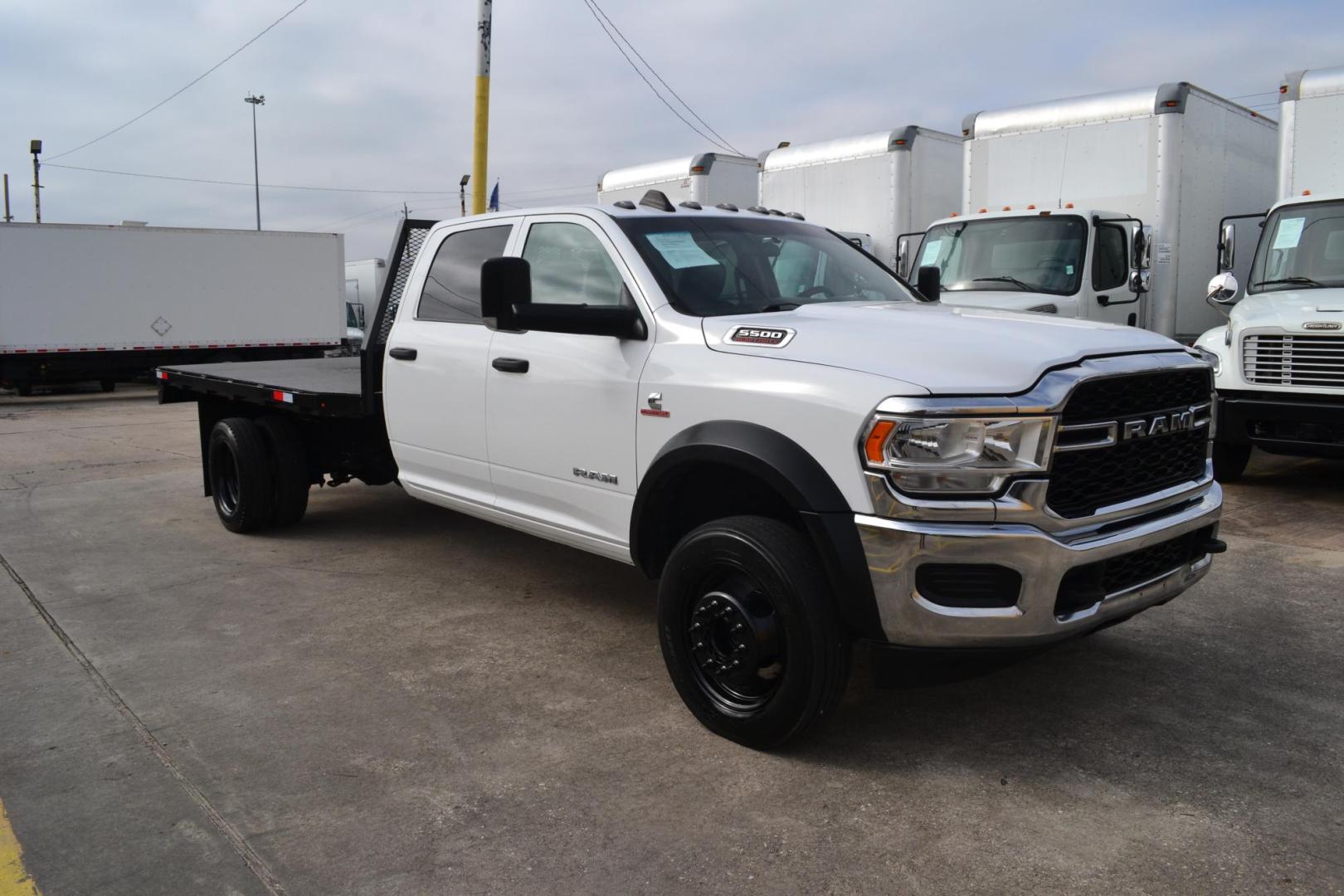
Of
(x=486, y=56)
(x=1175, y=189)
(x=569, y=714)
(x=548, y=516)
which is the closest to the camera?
(x=569, y=714)

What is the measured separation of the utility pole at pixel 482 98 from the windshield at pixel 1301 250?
8933mm

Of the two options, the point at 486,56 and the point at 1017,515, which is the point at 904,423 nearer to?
the point at 1017,515

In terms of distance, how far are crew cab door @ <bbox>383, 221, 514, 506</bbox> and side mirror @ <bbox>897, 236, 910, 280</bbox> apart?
236 inches

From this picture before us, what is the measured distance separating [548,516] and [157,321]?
→ 18035 millimetres

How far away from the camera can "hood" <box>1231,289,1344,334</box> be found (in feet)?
24.2

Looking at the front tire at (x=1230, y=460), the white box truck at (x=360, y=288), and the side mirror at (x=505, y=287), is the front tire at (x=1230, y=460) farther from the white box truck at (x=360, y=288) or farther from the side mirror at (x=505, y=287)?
the white box truck at (x=360, y=288)

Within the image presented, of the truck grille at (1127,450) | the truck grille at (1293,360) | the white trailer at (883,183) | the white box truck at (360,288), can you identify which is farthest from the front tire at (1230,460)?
the white box truck at (360,288)

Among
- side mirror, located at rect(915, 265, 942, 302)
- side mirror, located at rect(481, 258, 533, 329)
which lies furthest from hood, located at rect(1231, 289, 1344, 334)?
side mirror, located at rect(481, 258, 533, 329)

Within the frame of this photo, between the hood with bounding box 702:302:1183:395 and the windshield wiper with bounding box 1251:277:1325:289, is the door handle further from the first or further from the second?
the windshield wiper with bounding box 1251:277:1325:289

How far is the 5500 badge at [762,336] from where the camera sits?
3.62 m

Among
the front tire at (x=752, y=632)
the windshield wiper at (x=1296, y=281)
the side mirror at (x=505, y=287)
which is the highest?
the windshield wiper at (x=1296, y=281)

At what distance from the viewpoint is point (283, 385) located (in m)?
6.52

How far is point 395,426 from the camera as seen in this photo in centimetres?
562

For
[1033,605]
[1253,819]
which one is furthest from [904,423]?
[1253,819]
